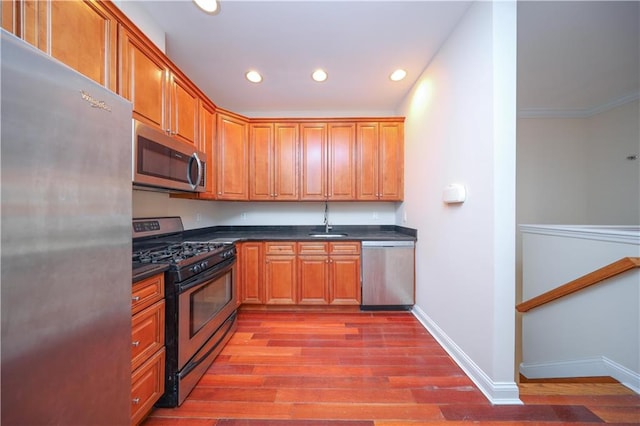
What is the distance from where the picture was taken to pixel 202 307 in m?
1.69

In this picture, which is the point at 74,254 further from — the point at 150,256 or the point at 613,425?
the point at 613,425

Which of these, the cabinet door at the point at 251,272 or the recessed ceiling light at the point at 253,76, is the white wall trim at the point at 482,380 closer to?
the cabinet door at the point at 251,272

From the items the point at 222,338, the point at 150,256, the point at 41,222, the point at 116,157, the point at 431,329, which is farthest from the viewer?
the point at 431,329

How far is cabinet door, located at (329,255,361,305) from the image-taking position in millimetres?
2814

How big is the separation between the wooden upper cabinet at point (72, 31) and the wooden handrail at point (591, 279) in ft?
11.8

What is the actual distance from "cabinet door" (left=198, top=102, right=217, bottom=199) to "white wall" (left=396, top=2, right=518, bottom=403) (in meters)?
2.36

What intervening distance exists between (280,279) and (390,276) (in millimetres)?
1358

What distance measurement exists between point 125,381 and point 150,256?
848 mm

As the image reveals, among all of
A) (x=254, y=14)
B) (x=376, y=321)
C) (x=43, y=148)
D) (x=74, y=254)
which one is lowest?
(x=376, y=321)

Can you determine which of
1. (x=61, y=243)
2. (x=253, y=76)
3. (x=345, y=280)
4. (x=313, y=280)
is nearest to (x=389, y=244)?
(x=345, y=280)

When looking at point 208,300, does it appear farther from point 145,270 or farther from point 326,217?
point 326,217

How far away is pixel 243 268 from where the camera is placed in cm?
282

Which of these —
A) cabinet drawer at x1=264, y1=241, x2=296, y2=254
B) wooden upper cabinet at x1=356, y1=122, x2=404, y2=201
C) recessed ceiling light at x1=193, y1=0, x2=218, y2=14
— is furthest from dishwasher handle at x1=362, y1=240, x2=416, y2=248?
recessed ceiling light at x1=193, y1=0, x2=218, y2=14

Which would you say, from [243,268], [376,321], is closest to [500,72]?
[376,321]
